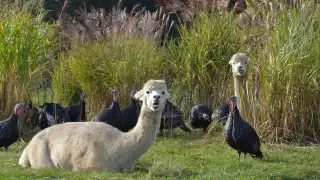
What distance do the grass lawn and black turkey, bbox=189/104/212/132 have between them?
336mm

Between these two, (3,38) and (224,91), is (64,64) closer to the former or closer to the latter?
(3,38)

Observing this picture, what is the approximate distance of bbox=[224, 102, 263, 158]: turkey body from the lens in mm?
8695

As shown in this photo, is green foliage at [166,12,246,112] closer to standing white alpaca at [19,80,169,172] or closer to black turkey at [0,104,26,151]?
black turkey at [0,104,26,151]

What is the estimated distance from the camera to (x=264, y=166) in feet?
27.5

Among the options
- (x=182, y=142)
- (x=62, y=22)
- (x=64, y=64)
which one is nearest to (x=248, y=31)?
(x=182, y=142)

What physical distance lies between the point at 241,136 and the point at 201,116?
9.11 ft

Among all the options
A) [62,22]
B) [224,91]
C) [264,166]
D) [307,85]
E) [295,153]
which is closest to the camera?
[264,166]

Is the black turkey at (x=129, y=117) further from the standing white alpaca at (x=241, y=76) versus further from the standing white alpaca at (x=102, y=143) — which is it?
the standing white alpaca at (x=102, y=143)

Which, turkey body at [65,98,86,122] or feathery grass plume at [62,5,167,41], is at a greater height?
feathery grass plume at [62,5,167,41]

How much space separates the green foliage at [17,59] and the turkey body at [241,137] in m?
4.17

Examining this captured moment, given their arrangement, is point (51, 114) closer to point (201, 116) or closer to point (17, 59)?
point (17, 59)

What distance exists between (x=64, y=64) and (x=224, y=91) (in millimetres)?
3137

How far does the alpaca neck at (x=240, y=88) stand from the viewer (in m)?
10.5

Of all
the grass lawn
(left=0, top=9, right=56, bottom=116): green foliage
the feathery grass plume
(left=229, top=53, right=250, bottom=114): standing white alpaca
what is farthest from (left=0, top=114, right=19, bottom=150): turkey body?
(left=229, top=53, right=250, bottom=114): standing white alpaca
